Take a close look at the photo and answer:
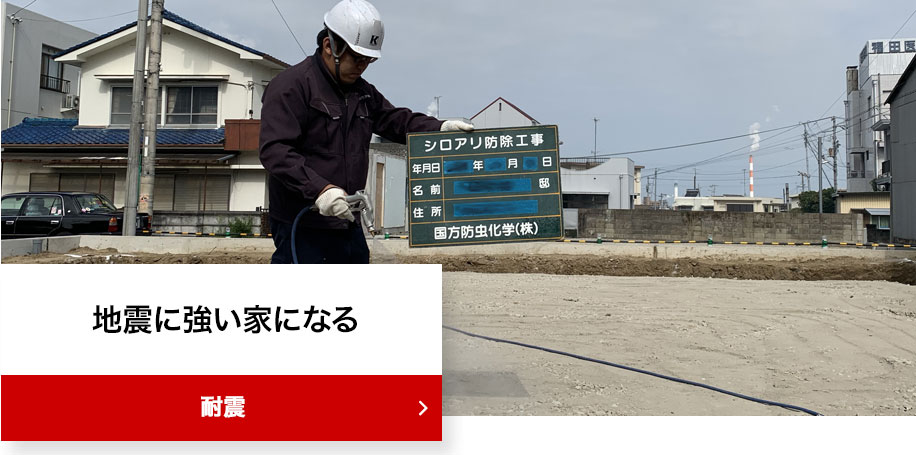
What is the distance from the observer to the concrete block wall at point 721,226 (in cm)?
1480

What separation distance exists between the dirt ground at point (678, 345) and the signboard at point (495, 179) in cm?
43

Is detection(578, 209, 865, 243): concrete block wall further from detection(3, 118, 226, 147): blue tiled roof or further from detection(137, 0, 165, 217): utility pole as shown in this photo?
detection(137, 0, 165, 217): utility pole

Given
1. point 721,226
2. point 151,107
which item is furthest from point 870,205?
point 151,107

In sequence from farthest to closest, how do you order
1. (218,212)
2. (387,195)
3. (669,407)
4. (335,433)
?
(218,212) < (387,195) < (669,407) < (335,433)

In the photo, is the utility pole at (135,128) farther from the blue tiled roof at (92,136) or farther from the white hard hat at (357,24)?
the white hard hat at (357,24)

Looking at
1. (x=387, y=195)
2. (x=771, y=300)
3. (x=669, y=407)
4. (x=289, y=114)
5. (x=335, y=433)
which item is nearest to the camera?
(x=335, y=433)

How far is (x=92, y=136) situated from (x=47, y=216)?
5.81 m

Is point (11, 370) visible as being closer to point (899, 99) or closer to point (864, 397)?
point (864, 397)

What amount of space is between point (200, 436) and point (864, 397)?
295 centimetres

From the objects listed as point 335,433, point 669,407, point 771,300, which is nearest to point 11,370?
point 335,433

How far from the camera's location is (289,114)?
183cm

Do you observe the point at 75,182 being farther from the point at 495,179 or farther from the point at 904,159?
the point at 904,159

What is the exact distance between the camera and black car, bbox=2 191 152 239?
33.7 ft

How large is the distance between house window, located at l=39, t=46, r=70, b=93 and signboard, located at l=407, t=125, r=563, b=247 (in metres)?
22.4
